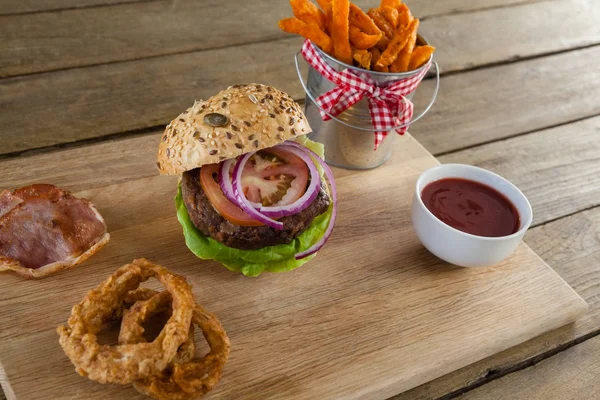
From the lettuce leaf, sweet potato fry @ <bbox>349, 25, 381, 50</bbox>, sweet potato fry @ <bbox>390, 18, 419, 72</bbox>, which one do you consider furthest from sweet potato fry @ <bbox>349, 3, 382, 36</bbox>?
the lettuce leaf

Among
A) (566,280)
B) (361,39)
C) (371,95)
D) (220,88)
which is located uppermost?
(361,39)

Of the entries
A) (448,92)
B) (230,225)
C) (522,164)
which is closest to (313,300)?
(230,225)

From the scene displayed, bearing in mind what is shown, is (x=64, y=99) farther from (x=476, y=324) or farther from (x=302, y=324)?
(x=476, y=324)

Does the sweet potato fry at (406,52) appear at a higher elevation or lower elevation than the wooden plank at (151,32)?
higher

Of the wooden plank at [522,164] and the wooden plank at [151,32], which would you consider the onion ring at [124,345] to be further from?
the wooden plank at [151,32]

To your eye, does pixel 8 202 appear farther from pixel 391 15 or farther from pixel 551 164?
pixel 551 164

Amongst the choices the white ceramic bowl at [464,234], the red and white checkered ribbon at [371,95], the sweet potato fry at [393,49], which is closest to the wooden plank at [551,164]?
the white ceramic bowl at [464,234]
